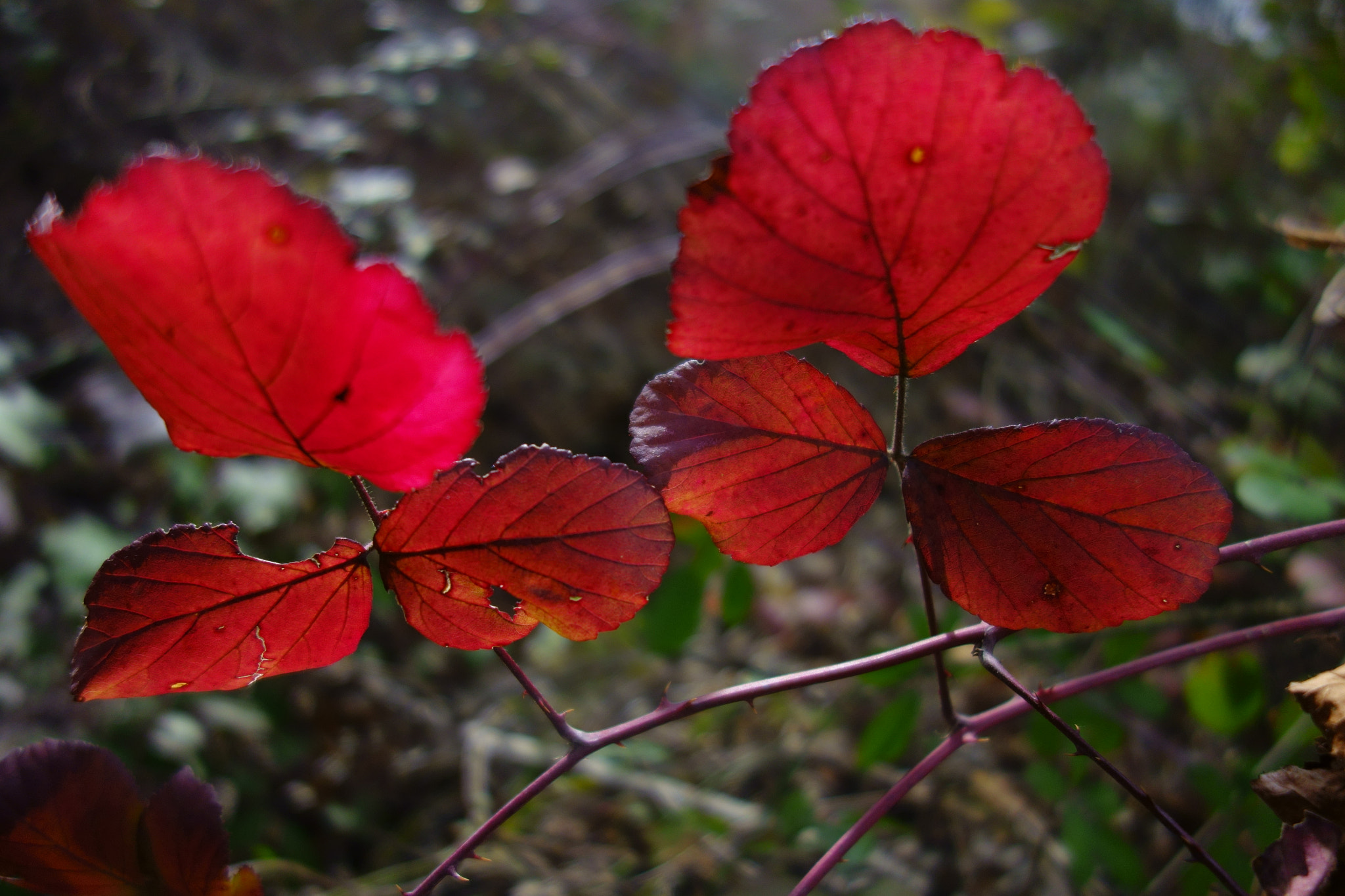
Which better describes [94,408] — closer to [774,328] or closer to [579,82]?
[774,328]

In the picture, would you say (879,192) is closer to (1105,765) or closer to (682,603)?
(1105,765)

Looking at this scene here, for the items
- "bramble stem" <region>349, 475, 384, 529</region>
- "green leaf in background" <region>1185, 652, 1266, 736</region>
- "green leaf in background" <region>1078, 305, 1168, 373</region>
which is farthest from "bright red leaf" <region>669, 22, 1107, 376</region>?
"green leaf in background" <region>1078, 305, 1168, 373</region>

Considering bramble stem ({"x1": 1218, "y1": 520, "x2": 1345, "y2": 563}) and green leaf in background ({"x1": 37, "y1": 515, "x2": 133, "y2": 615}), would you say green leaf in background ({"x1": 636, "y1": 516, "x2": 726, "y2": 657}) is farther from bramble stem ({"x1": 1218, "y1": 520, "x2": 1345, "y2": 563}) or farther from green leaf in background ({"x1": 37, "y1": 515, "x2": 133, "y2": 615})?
green leaf in background ({"x1": 37, "y1": 515, "x2": 133, "y2": 615})

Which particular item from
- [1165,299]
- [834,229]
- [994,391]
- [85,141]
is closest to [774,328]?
[834,229]

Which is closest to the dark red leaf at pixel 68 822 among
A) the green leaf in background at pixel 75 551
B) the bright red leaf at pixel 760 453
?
the bright red leaf at pixel 760 453

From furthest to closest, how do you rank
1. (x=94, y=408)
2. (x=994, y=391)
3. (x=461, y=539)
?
(x=994, y=391) < (x=94, y=408) < (x=461, y=539)

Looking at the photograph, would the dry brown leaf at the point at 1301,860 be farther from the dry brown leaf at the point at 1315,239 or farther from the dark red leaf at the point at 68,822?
the dark red leaf at the point at 68,822

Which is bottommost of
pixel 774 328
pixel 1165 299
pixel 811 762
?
pixel 811 762
